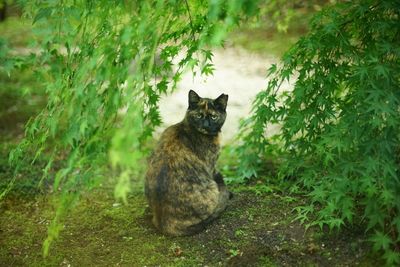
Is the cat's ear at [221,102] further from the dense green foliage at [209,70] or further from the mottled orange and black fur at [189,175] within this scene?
the dense green foliage at [209,70]

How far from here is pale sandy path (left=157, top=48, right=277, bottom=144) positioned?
283 inches

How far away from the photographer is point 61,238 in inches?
166

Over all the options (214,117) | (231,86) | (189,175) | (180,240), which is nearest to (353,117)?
(214,117)

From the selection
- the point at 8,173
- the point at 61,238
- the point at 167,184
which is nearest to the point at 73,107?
the point at 167,184

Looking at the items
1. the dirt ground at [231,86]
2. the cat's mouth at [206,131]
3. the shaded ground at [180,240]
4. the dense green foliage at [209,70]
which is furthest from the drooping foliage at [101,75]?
the dirt ground at [231,86]

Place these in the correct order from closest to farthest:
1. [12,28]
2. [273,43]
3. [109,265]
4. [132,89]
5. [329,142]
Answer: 1. [132,89]
2. [329,142]
3. [109,265]
4. [273,43]
5. [12,28]

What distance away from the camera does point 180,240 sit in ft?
13.0

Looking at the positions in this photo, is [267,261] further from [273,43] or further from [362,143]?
[273,43]

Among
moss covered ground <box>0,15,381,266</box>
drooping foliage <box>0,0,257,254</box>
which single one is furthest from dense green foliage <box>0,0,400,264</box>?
moss covered ground <box>0,15,381,266</box>

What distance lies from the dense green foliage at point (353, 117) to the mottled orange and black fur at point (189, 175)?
636 millimetres

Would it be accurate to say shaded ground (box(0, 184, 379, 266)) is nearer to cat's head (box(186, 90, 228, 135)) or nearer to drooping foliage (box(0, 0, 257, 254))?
cat's head (box(186, 90, 228, 135))

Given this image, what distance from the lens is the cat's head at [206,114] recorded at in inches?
163

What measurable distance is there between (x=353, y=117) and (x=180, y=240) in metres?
1.86

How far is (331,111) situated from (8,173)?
12.6 feet
